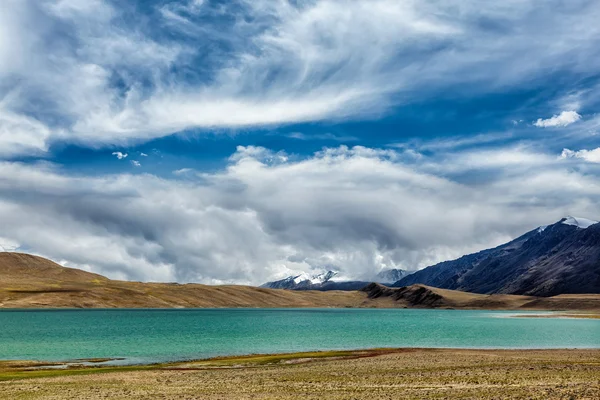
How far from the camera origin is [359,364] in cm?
5631

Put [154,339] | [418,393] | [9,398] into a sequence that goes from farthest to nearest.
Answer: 1. [154,339]
2. [9,398]
3. [418,393]

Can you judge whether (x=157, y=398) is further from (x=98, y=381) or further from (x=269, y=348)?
(x=269, y=348)

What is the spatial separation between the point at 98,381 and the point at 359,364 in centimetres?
2628

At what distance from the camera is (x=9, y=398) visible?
36.2m

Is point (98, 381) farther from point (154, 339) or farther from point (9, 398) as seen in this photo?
point (154, 339)

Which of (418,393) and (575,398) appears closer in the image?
(575,398)

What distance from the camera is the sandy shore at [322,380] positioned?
3388cm

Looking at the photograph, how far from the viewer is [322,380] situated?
4231cm

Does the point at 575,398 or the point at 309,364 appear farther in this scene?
the point at 309,364

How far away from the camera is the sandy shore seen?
111 ft

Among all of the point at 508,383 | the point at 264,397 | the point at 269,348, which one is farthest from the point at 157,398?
the point at 269,348

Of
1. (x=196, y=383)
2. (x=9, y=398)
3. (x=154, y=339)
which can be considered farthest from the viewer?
(x=154, y=339)

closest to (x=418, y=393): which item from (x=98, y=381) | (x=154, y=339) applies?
(x=98, y=381)

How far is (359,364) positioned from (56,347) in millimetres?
53750
